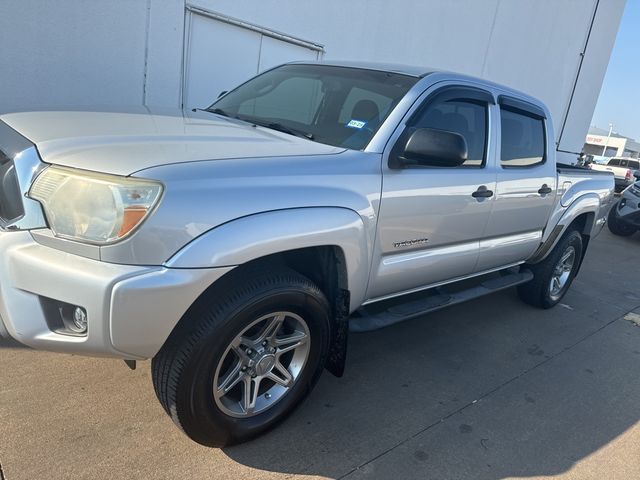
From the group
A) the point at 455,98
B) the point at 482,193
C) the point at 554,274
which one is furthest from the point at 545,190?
the point at 455,98

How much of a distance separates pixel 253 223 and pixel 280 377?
93 centimetres

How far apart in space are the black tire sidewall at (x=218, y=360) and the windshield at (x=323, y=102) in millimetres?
906

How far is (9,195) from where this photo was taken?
6.74 ft

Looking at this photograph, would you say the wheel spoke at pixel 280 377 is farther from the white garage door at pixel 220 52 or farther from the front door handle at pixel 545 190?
the white garage door at pixel 220 52

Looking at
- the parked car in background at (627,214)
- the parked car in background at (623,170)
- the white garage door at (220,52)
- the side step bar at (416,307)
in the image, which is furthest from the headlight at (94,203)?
the parked car in background at (623,170)

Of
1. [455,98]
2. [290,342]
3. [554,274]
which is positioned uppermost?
[455,98]

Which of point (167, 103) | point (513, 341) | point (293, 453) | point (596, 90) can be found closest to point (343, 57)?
point (167, 103)

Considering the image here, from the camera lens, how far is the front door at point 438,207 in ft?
9.10

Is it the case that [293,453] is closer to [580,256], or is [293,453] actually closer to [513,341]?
[513,341]

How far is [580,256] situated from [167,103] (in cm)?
521

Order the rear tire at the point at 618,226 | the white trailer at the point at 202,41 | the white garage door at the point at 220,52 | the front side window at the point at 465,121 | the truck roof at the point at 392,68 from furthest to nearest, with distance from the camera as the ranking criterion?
the rear tire at the point at 618,226, the white garage door at the point at 220,52, the white trailer at the point at 202,41, the truck roof at the point at 392,68, the front side window at the point at 465,121

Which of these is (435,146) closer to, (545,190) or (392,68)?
(392,68)

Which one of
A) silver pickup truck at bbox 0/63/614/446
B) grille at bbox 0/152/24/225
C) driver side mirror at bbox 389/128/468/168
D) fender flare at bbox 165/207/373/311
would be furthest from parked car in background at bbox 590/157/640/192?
grille at bbox 0/152/24/225

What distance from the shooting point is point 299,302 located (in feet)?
7.88
